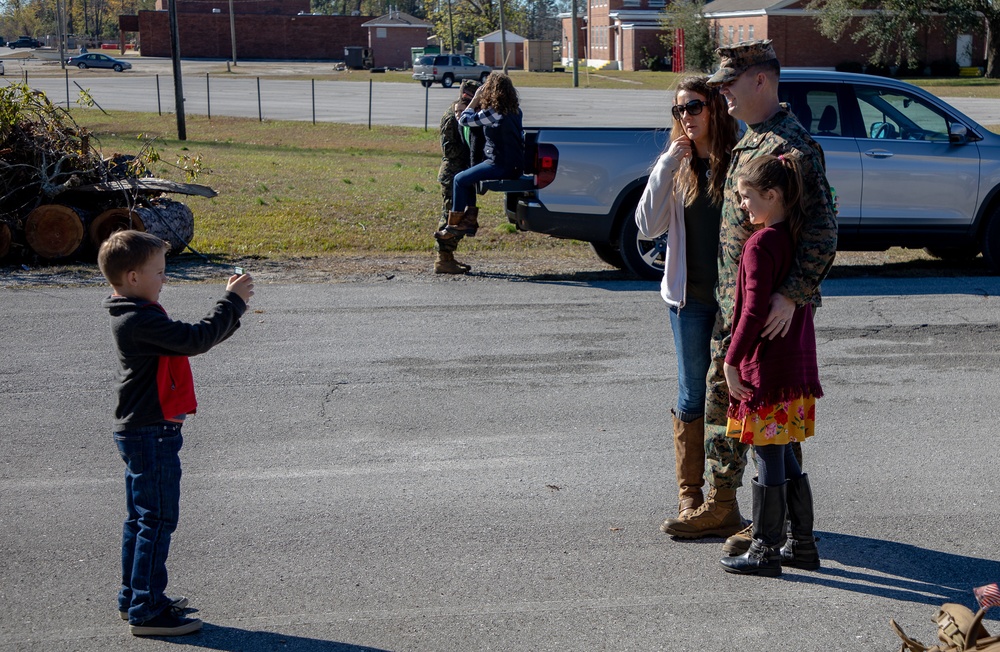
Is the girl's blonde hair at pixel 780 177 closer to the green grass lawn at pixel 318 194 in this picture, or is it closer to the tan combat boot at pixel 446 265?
the tan combat boot at pixel 446 265

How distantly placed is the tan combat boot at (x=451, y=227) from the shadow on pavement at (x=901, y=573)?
20.3ft

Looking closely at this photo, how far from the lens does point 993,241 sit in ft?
33.3

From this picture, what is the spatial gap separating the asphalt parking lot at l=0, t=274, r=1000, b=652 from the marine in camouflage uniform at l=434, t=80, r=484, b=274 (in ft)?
5.45

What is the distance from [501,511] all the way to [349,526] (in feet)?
2.28

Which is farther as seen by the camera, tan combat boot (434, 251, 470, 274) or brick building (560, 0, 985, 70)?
brick building (560, 0, 985, 70)

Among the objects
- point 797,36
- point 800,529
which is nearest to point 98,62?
point 797,36

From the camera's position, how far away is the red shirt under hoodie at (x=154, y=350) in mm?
3686

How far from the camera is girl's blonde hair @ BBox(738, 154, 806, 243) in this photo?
154 inches

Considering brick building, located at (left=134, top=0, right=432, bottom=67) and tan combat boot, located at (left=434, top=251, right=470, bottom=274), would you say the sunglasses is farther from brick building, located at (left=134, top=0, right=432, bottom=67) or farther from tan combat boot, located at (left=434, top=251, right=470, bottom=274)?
brick building, located at (left=134, top=0, right=432, bottom=67)

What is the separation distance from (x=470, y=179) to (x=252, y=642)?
6.83m

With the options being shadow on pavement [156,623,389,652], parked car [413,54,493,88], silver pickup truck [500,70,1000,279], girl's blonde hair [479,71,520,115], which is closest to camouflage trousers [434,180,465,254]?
silver pickup truck [500,70,1000,279]

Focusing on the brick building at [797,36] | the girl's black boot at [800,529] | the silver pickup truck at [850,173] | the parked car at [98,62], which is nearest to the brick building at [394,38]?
the parked car at [98,62]

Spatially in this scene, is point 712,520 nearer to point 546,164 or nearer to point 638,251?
point 638,251

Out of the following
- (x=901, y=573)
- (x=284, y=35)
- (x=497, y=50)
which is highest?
(x=284, y=35)
